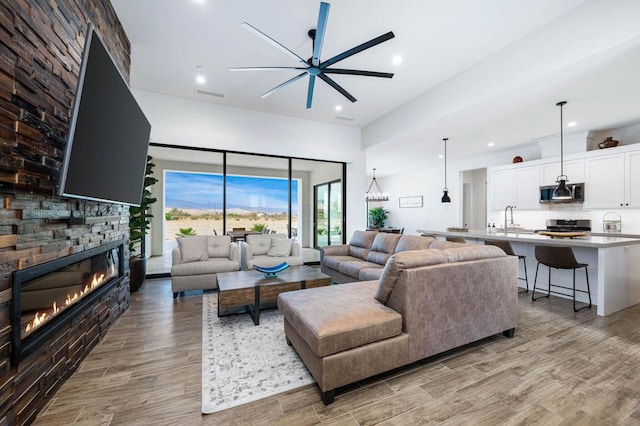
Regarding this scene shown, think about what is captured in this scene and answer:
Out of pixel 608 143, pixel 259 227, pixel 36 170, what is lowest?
pixel 259 227

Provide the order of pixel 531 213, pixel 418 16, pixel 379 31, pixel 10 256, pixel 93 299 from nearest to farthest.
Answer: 1. pixel 10 256
2. pixel 93 299
3. pixel 418 16
4. pixel 379 31
5. pixel 531 213

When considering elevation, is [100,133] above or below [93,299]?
above

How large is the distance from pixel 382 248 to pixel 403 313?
7.95 ft

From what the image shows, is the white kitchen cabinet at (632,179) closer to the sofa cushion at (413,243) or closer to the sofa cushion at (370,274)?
the sofa cushion at (413,243)

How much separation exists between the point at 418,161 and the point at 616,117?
4.15 metres

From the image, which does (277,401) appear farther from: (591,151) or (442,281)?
(591,151)

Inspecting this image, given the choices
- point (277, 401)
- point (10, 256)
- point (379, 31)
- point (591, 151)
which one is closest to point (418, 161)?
point (591, 151)

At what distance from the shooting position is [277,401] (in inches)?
67.9

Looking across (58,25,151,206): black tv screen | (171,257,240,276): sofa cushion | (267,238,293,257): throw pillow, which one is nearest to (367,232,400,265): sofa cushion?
(267,238,293,257): throw pillow

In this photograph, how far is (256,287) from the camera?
9.70ft

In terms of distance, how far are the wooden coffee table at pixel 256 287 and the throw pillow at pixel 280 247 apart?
1.17m

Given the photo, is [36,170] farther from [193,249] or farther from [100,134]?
[193,249]

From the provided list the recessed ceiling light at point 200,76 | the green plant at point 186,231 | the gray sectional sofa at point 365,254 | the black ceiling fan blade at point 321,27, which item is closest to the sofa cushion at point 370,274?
the gray sectional sofa at point 365,254

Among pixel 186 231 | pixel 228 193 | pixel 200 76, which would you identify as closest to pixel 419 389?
pixel 200 76
